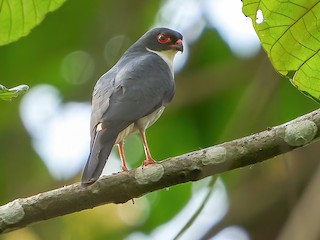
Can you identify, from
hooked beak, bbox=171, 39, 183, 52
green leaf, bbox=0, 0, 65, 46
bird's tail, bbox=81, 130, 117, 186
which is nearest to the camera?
green leaf, bbox=0, 0, 65, 46

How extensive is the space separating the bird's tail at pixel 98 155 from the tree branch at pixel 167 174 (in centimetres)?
13

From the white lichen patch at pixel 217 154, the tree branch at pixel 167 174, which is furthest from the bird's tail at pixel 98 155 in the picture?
the white lichen patch at pixel 217 154

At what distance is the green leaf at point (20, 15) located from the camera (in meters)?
3.55

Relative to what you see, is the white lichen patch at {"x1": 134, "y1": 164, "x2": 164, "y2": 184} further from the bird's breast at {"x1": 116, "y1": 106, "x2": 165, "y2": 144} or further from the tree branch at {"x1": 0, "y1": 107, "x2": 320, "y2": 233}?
the bird's breast at {"x1": 116, "y1": 106, "x2": 165, "y2": 144}

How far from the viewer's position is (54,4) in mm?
3518

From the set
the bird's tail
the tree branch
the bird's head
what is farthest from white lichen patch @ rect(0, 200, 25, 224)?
the bird's head

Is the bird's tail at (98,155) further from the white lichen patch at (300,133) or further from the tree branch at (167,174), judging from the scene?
the white lichen patch at (300,133)

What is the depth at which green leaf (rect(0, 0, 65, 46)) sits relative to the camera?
11.6 ft

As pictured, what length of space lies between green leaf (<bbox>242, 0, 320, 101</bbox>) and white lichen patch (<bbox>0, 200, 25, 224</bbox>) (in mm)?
1244

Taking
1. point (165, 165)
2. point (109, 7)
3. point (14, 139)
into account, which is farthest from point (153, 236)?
point (165, 165)

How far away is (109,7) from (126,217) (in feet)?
5.64

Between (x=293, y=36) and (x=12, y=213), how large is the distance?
141 centimetres

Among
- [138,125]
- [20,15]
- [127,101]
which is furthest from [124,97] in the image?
[20,15]

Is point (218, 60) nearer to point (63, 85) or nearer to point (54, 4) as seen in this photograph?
point (63, 85)
